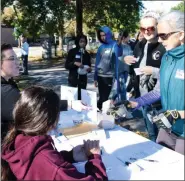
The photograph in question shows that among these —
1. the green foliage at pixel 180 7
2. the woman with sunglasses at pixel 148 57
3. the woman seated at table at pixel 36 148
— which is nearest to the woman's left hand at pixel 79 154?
the woman seated at table at pixel 36 148

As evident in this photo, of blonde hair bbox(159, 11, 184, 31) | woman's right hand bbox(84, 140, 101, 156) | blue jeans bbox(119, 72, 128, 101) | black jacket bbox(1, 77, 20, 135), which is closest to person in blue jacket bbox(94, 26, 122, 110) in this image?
blue jeans bbox(119, 72, 128, 101)

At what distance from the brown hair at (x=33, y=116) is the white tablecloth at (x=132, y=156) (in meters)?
0.29

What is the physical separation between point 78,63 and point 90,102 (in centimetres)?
172

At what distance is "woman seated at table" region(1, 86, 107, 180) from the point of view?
86 cm

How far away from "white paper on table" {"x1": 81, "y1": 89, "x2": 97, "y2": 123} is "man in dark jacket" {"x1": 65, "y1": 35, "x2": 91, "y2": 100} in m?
1.64

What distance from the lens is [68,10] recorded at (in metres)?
1.94

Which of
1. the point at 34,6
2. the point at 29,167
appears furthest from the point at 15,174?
the point at 34,6

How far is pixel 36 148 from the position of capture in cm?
87

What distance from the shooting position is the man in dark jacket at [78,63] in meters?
3.17

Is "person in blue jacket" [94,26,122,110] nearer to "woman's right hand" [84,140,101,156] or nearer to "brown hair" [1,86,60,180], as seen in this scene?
"woman's right hand" [84,140,101,156]

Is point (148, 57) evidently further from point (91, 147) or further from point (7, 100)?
point (7, 100)

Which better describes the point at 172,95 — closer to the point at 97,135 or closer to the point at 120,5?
the point at 97,135

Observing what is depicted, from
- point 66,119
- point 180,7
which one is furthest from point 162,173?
point 66,119

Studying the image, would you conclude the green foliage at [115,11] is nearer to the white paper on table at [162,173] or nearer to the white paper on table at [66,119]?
the white paper on table at [66,119]
